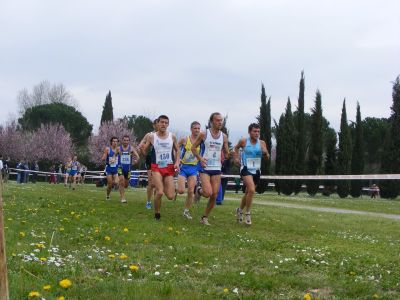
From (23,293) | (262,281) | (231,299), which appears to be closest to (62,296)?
(23,293)

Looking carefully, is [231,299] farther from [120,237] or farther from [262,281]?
[120,237]

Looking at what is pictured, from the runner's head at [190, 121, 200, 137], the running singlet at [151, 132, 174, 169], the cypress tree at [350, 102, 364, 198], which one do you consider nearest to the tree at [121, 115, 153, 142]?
the cypress tree at [350, 102, 364, 198]

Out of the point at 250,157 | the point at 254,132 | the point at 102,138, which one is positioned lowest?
the point at 250,157

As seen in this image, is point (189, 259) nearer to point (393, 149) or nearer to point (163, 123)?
point (163, 123)

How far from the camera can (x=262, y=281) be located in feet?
17.5

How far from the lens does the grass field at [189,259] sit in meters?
4.94

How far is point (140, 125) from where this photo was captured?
8162 centimetres

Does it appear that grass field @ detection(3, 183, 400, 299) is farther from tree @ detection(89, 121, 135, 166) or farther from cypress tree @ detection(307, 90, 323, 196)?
tree @ detection(89, 121, 135, 166)

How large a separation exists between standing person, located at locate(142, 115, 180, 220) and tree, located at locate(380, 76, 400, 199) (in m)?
25.4

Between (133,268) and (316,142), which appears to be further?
(316,142)

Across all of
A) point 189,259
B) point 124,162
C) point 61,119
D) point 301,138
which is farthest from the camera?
point 61,119

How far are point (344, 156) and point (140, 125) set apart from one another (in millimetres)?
48204

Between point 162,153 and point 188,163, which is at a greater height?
point 162,153

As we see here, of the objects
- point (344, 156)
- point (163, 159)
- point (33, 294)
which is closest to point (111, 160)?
point (163, 159)
